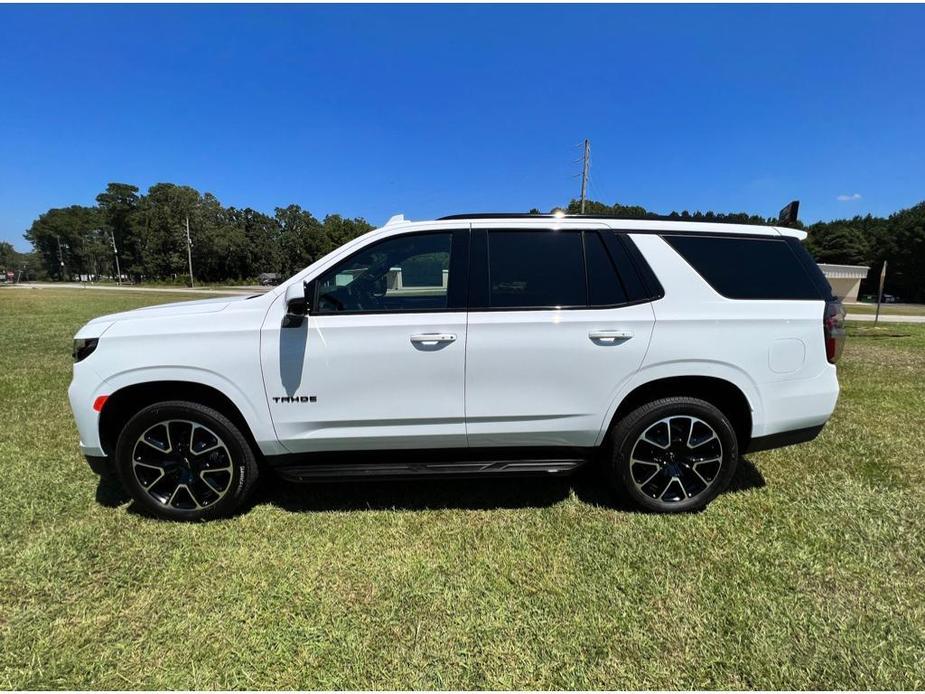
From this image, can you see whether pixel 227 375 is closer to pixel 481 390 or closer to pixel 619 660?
pixel 481 390

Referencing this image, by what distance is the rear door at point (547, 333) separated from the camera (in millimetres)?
2762

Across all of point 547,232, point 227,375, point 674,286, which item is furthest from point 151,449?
point 674,286

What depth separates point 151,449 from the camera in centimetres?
289

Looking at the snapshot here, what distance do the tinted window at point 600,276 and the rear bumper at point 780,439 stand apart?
1.33 metres

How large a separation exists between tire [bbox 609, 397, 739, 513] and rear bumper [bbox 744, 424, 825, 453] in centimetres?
14

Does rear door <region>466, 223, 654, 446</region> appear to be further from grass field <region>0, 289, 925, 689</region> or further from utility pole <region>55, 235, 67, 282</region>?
utility pole <region>55, 235, 67, 282</region>

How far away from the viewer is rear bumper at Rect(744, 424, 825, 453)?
3.02m

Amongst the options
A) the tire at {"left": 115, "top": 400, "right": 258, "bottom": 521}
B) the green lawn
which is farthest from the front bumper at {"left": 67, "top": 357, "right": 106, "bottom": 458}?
the green lawn

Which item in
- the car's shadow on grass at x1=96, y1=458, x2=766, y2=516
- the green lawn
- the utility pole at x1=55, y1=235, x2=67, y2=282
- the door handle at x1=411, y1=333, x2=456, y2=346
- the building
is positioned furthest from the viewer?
the utility pole at x1=55, y1=235, x2=67, y2=282

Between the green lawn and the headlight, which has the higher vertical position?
the headlight

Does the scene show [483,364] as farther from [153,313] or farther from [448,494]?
[153,313]

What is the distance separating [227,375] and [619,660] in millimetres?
2511

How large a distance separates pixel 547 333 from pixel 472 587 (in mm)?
1453

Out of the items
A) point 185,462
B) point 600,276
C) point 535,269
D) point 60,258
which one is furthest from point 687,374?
point 60,258
